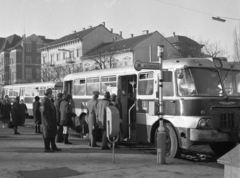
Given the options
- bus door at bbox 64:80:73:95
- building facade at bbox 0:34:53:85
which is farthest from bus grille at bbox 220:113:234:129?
building facade at bbox 0:34:53:85

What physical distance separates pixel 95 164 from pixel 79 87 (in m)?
8.59

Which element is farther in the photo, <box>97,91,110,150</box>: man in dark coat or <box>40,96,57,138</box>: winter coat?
<box>97,91,110,150</box>: man in dark coat

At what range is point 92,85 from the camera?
52.3 feet

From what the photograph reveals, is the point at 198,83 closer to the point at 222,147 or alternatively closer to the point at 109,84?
the point at 222,147

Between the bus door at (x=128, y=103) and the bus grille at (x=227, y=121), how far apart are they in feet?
11.6

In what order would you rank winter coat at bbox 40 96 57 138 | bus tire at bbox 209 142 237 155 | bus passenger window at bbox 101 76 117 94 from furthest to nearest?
bus passenger window at bbox 101 76 117 94 < bus tire at bbox 209 142 237 155 < winter coat at bbox 40 96 57 138

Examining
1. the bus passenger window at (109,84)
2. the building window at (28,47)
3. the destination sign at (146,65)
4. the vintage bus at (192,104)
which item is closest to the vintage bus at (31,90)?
the bus passenger window at (109,84)

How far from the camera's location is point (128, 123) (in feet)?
41.9

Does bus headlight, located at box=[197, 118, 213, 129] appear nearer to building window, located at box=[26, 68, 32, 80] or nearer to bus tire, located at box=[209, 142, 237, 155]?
bus tire, located at box=[209, 142, 237, 155]

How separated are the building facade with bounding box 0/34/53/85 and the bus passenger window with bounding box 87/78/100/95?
66.5 metres

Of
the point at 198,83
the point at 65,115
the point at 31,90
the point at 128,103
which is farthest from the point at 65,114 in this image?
the point at 31,90

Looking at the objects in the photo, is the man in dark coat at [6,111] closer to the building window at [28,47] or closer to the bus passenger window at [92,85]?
the bus passenger window at [92,85]

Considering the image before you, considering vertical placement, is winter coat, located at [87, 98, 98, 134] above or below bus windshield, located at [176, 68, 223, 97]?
below

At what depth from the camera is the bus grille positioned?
985cm
